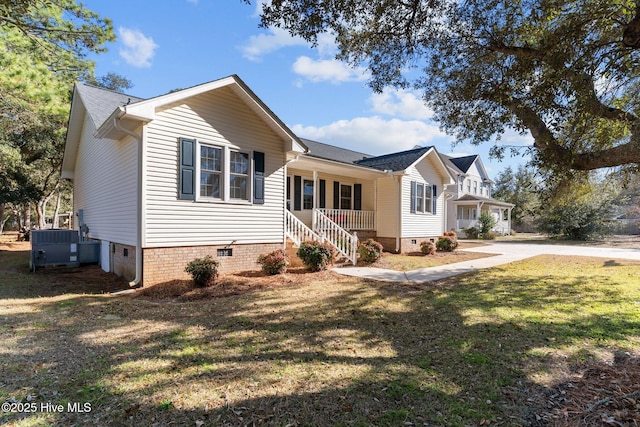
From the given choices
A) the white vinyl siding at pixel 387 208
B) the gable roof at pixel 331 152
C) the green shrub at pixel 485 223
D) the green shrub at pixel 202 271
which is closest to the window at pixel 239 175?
the green shrub at pixel 202 271

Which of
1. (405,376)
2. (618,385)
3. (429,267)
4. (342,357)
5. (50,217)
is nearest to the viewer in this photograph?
(618,385)

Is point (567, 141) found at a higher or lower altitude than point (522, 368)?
higher

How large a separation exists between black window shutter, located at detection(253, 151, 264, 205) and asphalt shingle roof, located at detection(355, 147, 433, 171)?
724 cm

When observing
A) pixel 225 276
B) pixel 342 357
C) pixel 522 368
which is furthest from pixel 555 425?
pixel 225 276

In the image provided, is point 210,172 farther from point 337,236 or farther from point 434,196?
point 434,196

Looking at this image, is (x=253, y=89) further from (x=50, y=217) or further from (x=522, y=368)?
(x=50, y=217)

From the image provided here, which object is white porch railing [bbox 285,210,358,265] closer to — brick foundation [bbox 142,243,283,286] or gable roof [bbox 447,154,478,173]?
brick foundation [bbox 142,243,283,286]

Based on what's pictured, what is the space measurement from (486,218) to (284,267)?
23801 millimetres

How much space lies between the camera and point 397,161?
52.0 ft

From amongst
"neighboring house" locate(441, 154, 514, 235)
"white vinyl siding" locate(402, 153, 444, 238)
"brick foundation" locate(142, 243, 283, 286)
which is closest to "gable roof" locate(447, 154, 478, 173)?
"neighboring house" locate(441, 154, 514, 235)

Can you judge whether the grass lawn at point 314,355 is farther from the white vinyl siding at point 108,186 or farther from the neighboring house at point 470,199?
the neighboring house at point 470,199

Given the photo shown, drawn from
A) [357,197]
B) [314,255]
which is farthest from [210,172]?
[357,197]

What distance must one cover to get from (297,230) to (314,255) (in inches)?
80.7

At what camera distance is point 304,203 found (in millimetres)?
14047
